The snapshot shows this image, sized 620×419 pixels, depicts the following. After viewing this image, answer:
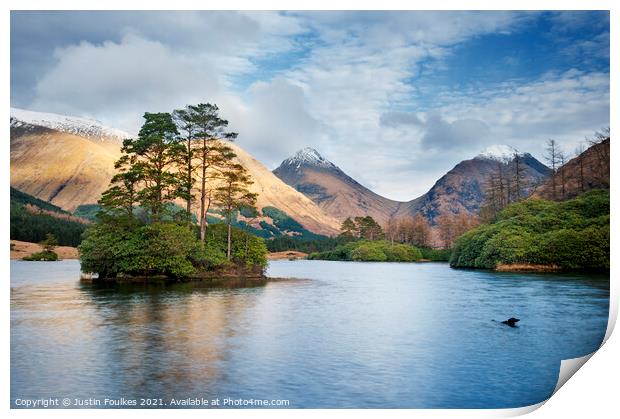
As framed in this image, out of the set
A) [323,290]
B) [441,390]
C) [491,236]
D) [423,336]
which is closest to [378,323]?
[423,336]

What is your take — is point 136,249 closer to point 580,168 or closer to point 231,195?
point 231,195

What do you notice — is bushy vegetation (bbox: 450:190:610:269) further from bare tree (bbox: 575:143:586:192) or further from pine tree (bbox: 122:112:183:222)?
pine tree (bbox: 122:112:183:222)

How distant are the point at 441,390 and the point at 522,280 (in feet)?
50.3

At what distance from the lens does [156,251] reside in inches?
779

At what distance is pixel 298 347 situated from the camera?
8.95m

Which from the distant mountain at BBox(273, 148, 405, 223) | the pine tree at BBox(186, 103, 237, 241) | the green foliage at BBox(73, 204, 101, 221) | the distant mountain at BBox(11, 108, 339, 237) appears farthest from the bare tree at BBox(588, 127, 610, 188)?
the distant mountain at BBox(273, 148, 405, 223)

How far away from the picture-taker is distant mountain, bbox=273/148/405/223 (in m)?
149

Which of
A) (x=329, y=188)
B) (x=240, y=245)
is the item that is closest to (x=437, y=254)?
(x=240, y=245)

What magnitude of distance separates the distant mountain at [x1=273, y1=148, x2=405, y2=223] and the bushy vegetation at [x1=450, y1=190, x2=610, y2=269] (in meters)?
109

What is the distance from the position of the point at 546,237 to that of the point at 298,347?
1999 cm

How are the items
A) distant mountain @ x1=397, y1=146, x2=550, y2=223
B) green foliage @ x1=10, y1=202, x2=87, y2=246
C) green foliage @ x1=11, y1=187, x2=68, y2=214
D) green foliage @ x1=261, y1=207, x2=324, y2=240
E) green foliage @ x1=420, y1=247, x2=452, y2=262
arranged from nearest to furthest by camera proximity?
green foliage @ x1=11, y1=187, x2=68, y2=214 < green foliage @ x1=10, y1=202, x2=87, y2=246 < distant mountain @ x1=397, y1=146, x2=550, y2=223 < green foliage @ x1=420, y1=247, x2=452, y2=262 < green foliage @ x1=261, y1=207, x2=324, y2=240

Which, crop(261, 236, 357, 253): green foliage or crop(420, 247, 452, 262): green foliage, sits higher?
crop(261, 236, 357, 253): green foliage

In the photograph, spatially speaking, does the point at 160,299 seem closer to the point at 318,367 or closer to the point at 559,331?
the point at 318,367

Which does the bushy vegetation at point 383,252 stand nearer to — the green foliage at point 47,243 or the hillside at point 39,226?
the hillside at point 39,226
